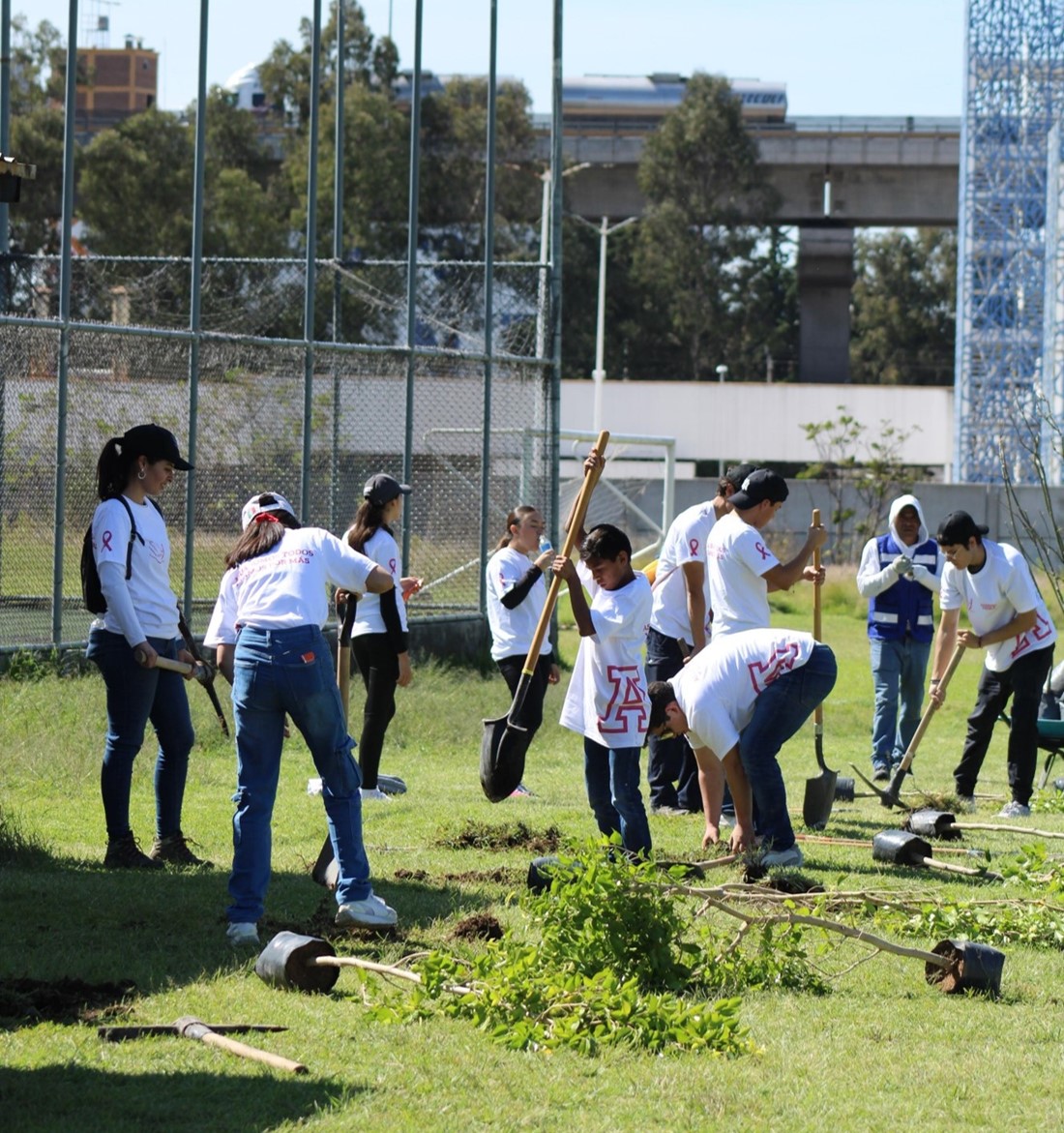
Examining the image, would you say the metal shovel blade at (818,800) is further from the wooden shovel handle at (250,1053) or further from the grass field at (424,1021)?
the wooden shovel handle at (250,1053)

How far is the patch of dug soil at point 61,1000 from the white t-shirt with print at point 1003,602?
20.9 feet

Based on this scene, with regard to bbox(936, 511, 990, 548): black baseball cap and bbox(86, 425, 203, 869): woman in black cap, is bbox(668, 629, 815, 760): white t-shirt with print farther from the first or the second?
bbox(936, 511, 990, 548): black baseball cap

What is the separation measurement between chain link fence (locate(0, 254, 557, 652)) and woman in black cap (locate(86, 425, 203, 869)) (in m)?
4.83

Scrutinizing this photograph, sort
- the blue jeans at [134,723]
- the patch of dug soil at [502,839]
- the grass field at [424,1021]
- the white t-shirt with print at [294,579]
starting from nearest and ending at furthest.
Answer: the grass field at [424,1021] → the white t-shirt with print at [294,579] → the blue jeans at [134,723] → the patch of dug soil at [502,839]

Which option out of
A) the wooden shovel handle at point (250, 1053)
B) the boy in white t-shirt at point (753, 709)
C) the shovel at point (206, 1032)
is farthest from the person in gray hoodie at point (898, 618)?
the wooden shovel handle at point (250, 1053)

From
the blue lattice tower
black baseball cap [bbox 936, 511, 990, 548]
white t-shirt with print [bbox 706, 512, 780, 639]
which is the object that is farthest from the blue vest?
the blue lattice tower

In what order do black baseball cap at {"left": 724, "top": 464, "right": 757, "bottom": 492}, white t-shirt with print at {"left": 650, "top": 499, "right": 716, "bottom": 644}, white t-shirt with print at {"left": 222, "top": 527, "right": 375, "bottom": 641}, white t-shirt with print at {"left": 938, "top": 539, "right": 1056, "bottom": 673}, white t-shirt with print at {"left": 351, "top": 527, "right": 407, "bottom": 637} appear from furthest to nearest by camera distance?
white t-shirt with print at {"left": 938, "top": 539, "right": 1056, "bottom": 673}
white t-shirt with print at {"left": 650, "top": 499, "right": 716, "bottom": 644}
white t-shirt with print at {"left": 351, "top": 527, "right": 407, "bottom": 637}
black baseball cap at {"left": 724, "top": 464, "right": 757, "bottom": 492}
white t-shirt with print at {"left": 222, "top": 527, "right": 375, "bottom": 641}

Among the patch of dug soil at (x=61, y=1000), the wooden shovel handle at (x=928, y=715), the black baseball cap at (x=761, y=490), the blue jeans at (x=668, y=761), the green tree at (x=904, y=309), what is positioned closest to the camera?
the patch of dug soil at (x=61, y=1000)

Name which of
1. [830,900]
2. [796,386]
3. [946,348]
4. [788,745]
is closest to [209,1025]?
[830,900]

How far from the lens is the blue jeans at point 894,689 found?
40.6 ft

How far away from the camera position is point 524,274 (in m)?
20.0

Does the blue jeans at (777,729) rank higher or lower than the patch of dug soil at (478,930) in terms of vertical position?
higher

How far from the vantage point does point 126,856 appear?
26.3ft

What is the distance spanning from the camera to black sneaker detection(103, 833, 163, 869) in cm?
801
